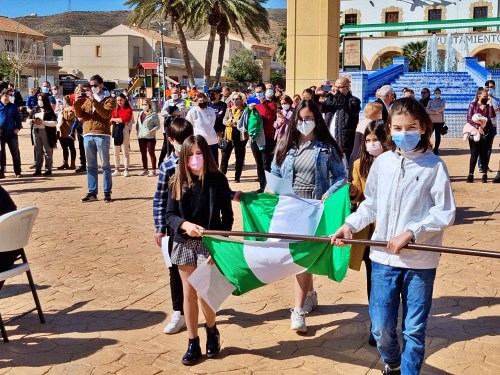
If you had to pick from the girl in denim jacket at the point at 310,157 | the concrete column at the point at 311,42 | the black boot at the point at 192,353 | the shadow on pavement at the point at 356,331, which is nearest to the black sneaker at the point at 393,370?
the shadow on pavement at the point at 356,331

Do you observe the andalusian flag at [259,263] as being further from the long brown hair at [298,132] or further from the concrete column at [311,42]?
the concrete column at [311,42]

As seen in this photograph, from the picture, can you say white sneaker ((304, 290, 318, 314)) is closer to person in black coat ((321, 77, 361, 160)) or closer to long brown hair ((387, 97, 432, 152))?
long brown hair ((387, 97, 432, 152))

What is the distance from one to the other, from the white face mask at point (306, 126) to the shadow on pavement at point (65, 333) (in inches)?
79.3

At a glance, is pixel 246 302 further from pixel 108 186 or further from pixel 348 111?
pixel 108 186

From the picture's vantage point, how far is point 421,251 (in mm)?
3783

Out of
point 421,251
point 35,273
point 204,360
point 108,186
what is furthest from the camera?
point 108,186

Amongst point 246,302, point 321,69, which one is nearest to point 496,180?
point 321,69

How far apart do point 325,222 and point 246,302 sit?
141 cm

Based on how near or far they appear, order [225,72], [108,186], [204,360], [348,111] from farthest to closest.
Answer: [225,72] < [108,186] < [348,111] < [204,360]

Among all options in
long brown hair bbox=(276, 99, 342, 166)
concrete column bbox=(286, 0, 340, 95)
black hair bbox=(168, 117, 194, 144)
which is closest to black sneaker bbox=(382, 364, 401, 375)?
long brown hair bbox=(276, 99, 342, 166)

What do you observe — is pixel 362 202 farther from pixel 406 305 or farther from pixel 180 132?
pixel 180 132

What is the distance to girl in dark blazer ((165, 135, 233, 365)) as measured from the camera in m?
4.64

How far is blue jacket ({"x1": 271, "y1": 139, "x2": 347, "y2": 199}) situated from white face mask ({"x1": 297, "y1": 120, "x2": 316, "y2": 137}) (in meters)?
0.11

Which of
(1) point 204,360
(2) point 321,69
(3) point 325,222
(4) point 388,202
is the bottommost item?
(1) point 204,360
